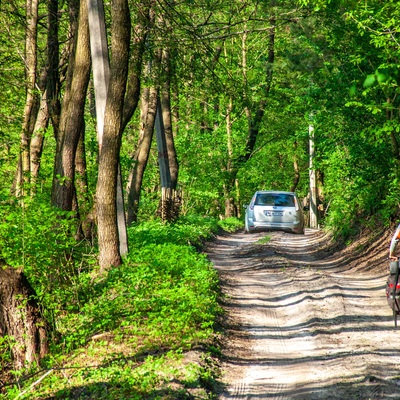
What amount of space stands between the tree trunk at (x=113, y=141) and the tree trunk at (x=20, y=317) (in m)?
4.10

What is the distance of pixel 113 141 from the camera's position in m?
12.8

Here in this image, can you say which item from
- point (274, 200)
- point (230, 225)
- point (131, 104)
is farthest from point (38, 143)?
point (230, 225)

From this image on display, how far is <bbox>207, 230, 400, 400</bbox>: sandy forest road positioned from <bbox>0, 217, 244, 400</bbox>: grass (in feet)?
1.45

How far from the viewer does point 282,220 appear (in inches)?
994

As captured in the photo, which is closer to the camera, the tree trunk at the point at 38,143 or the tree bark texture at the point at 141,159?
the tree trunk at the point at 38,143

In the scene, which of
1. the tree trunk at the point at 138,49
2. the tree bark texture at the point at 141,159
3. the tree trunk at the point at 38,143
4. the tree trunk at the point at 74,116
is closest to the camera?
the tree trunk at the point at 74,116

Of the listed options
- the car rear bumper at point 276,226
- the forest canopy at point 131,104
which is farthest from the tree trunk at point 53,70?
the car rear bumper at point 276,226

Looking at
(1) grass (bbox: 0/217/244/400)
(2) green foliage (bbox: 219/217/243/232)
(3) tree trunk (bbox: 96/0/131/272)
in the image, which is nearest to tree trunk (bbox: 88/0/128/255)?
(3) tree trunk (bbox: 96/0/131/272)

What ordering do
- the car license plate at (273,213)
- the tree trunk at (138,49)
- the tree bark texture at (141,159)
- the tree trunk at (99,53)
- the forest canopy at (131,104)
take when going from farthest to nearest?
the car license plate at (273,213) → the tree bark texture at (141,159) → the tree trunk at (138,49) → the tree trunk at (99,53) → the forest canopy at (131,104)

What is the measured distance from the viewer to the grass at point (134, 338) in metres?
6.97

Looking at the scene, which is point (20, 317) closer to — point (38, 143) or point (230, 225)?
point (38, 143)

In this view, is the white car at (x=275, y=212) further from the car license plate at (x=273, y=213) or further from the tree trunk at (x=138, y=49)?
the tree trunk at (x=138, y=49)

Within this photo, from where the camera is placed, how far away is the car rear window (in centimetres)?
2516

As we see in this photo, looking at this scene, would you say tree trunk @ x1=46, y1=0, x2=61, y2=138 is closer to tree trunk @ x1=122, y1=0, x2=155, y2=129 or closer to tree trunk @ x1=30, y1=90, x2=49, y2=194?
tree trunk @ x1=30, y1=90, x2=49, y2=194
